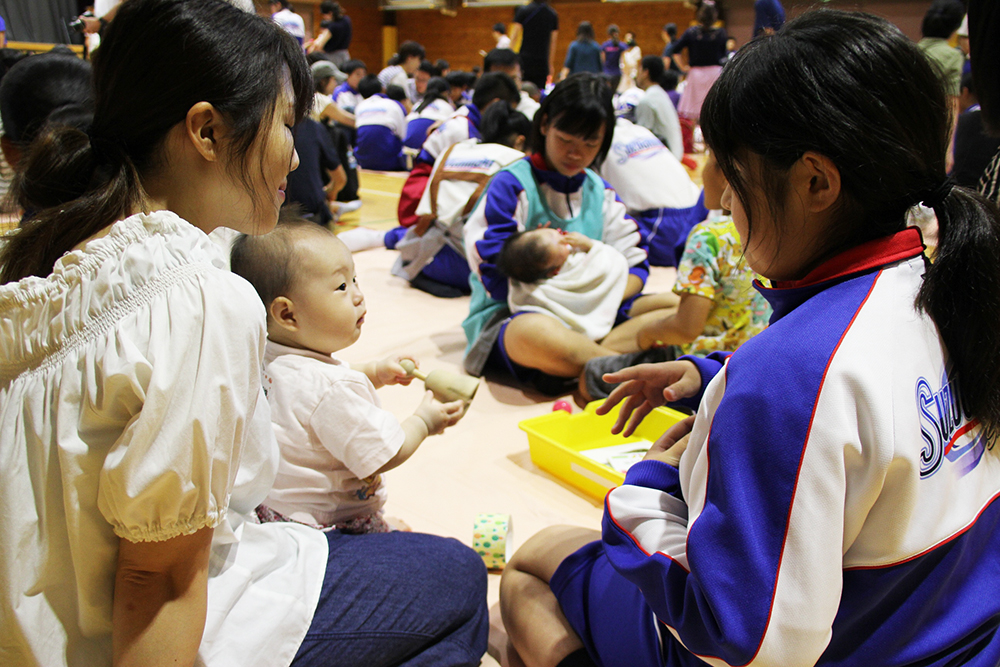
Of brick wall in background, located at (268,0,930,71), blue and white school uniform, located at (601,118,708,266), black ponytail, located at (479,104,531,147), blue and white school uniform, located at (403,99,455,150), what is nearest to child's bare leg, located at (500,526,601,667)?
black ponytail, located at (479,104,531,147)

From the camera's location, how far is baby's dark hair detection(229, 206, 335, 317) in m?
1.30

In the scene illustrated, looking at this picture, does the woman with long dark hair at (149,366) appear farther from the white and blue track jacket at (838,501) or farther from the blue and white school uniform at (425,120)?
the blue and white school uniform at (425,120)

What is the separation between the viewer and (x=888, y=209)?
80 centimetres

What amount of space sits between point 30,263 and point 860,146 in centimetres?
95

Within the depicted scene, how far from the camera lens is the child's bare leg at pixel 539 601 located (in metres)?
1.18

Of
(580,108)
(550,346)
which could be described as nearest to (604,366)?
(550,346)

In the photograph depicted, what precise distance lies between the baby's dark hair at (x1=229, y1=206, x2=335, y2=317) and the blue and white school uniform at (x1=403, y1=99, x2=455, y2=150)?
5904 mm

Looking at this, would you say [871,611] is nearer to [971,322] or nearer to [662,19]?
[971,322]

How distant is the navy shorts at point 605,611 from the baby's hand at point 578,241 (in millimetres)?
1706

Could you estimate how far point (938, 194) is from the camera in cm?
80

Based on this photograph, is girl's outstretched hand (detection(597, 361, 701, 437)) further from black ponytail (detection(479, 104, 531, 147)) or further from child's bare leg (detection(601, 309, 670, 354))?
black ponytail (detection(479, 104, 531, 147))

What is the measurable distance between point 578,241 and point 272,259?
5.29 feet

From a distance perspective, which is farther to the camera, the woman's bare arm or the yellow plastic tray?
the yellow plastic tray

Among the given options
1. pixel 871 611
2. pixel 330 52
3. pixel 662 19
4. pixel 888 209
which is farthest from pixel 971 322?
pixel 662 19
